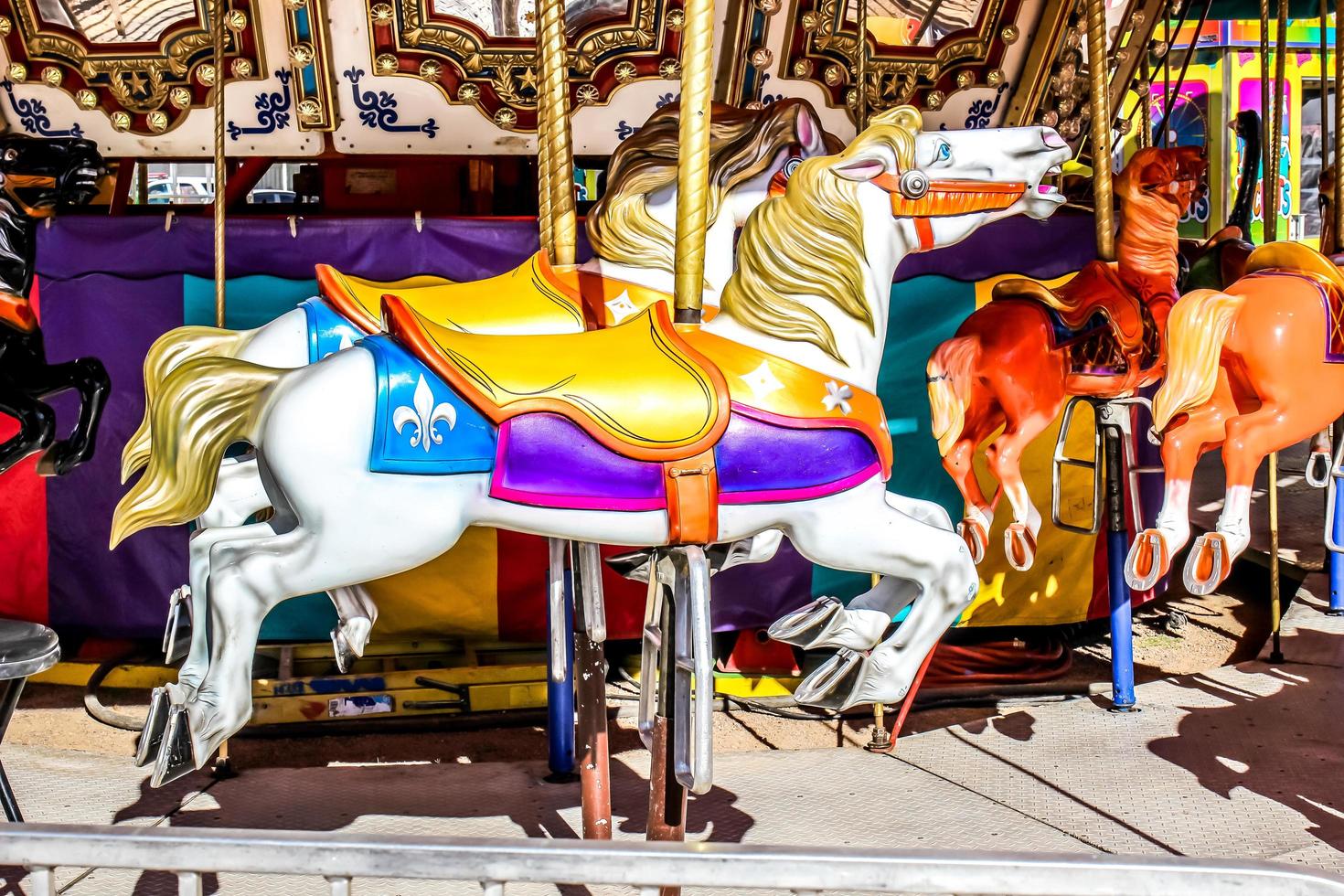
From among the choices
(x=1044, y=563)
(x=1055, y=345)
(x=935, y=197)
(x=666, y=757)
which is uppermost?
(x=935, y=197)

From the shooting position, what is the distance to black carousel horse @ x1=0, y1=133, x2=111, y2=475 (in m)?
3.05

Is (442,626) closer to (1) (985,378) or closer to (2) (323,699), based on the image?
(2) (323,699)

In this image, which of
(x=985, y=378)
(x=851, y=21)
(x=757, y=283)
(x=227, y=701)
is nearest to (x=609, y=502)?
(x=757, y=283)

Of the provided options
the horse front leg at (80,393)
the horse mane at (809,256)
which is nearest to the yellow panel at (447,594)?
the horse front leg at (80,393)

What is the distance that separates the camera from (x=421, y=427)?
1.77 m

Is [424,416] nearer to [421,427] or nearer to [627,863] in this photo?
[421,427]

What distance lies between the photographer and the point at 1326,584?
17.5 feet

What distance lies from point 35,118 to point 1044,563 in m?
3.92

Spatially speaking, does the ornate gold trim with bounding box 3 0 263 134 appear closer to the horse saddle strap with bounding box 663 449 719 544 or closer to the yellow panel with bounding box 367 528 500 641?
the yellow panel with bounding box 367 528 500 641

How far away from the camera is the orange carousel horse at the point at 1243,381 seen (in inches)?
106

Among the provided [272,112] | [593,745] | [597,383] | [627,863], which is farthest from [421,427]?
[272,112]

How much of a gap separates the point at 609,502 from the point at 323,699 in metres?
2.41

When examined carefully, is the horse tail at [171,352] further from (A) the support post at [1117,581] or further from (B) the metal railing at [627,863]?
(A) the support post at [1117,581]

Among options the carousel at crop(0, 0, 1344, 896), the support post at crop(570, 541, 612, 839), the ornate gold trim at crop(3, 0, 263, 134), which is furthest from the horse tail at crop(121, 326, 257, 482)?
the ornate gold trim at crop(3, 0, 263, 134)
